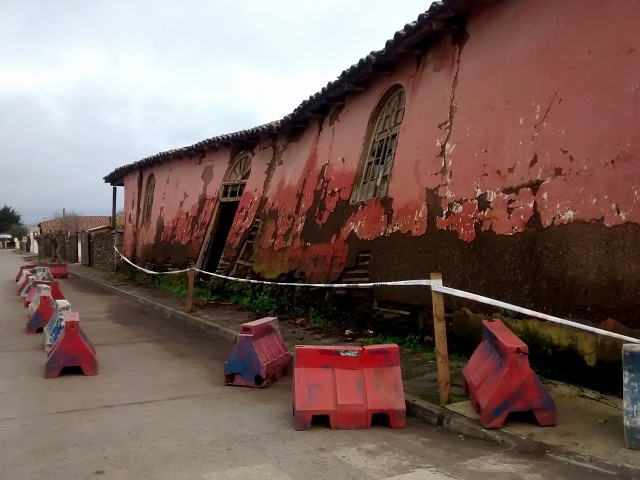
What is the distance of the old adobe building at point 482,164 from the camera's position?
205 inches

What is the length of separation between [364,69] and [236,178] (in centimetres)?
685

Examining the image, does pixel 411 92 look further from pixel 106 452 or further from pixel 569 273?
pixel 106 452

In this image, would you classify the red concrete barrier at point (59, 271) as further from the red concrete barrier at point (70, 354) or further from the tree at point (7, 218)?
the tree at point (7, 218)

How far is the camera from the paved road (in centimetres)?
383

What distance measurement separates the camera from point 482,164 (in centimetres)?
677

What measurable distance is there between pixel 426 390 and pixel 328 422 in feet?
3.87

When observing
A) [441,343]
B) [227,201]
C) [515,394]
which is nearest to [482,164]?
[441,343]

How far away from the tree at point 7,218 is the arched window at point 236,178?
317 ft

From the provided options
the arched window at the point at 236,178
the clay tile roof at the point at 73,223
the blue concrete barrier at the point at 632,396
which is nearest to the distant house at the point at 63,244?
the arched window at the point at 236,178

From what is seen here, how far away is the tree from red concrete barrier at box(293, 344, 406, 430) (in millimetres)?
106940

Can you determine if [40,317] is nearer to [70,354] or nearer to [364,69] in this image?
[70,354]

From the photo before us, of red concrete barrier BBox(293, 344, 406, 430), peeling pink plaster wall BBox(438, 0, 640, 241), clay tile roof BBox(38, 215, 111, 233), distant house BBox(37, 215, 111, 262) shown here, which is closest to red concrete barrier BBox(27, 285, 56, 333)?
red concrete barrier BBox(293, 344, 406, 430)

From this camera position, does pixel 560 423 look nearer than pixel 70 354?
Yes

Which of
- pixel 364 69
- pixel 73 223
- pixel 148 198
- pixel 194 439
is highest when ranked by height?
pixel 73 223
